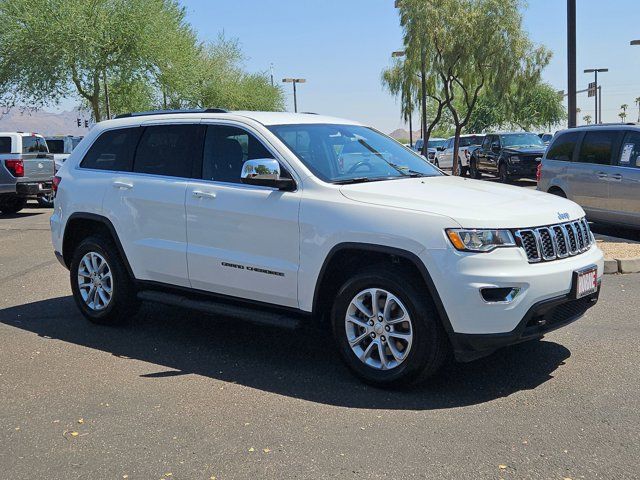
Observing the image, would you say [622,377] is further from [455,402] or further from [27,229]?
[27,229]

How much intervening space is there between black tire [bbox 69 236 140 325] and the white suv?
0.01 m

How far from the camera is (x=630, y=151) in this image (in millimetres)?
11398

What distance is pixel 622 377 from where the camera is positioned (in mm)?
5172

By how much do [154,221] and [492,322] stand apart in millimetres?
2980

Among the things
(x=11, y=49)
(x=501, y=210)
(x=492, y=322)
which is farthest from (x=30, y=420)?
(x=11, y=49)

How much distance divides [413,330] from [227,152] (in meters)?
2.19

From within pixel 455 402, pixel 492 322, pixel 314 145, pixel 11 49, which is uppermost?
pixel 11 49

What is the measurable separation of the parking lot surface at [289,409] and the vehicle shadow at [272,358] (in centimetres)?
2

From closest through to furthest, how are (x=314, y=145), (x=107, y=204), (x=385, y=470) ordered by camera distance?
(x=385, y=470) → (x=314, y=145) → (x=107, y=204)

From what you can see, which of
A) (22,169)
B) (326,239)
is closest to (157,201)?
(326,239)

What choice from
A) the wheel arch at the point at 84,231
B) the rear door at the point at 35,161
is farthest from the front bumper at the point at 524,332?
the rear door at the point at 35,161

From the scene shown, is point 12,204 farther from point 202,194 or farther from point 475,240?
point 475,240

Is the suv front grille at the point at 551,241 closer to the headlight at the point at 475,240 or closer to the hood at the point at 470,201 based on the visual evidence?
the hood at the point at 470,201

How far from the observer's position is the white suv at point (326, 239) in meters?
4.70
